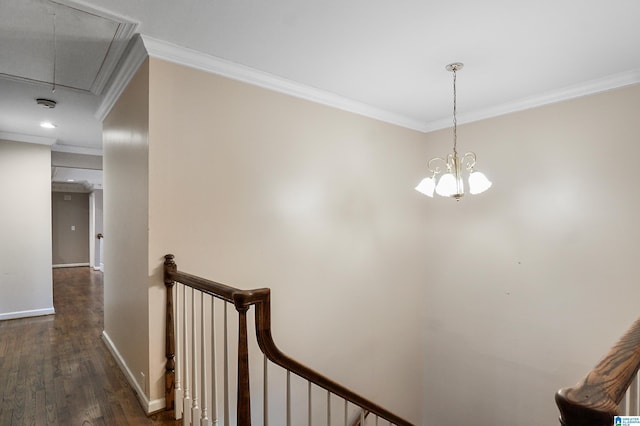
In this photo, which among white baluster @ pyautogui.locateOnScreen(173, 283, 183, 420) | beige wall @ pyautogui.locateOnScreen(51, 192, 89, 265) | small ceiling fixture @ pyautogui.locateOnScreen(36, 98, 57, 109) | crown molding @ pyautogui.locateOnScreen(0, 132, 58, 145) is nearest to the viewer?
white baluster @ pyautogui.locateOnScreen(173, 283, 183, 420)

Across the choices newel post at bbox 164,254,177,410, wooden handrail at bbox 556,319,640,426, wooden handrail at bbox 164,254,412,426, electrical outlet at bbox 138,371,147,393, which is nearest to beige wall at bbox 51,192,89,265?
electrical outlet at bbox 138,371,147,393

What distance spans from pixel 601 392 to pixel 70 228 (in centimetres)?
1145

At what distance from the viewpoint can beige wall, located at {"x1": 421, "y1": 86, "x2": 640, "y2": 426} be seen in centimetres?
276

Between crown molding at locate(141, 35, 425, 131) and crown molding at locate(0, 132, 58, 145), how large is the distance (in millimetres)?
3527

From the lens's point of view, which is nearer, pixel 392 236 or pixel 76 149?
pixel 392 236

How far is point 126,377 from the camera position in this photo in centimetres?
252

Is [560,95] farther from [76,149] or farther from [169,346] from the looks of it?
[76,149]

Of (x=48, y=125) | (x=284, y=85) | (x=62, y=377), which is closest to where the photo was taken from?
(x=62, y=377)

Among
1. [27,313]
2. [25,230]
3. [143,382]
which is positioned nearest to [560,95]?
[143,382]

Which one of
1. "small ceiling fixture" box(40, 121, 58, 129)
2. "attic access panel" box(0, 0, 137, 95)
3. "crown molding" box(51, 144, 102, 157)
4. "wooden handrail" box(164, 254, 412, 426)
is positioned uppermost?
"attic access panel" box(0, 0, 137, 95)

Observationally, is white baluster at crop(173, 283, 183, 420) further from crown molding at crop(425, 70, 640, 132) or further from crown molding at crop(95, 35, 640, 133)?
crown molding at crop(425, 70, 640, 132)

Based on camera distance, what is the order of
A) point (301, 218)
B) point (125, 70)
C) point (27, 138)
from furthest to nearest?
point (27, 138) < point (301, 218) < point (125, 70)

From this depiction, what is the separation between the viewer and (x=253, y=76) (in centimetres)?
261

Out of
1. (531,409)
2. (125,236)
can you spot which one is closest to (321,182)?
(125,236)
